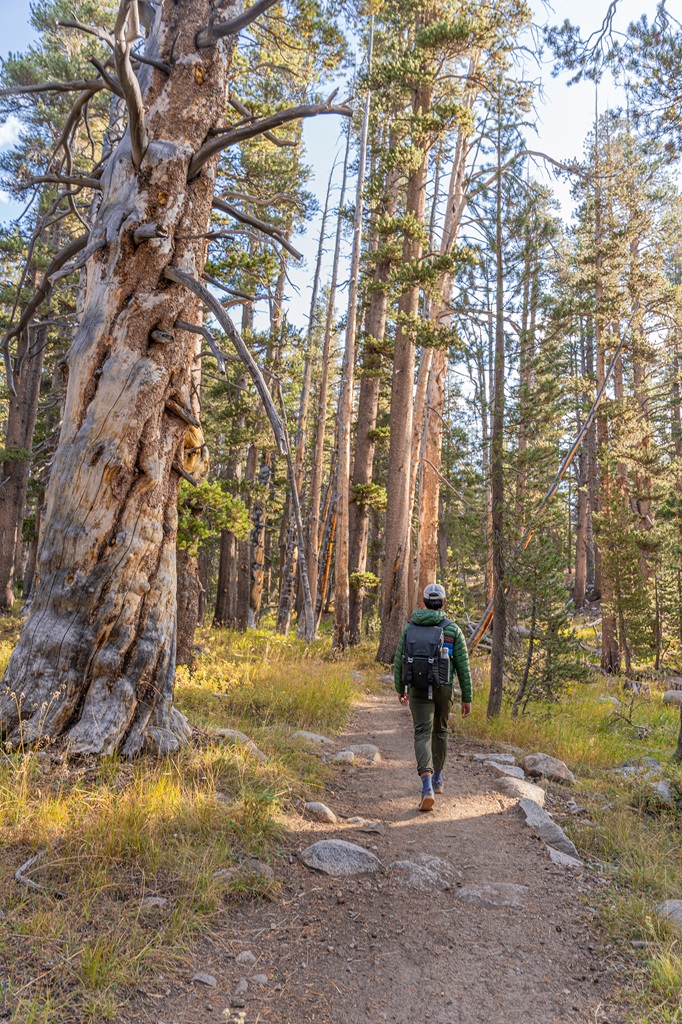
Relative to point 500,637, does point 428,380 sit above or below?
above

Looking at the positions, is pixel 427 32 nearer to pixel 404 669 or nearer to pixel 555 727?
pixel 404 669

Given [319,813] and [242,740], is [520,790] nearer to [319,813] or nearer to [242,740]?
[319,813]

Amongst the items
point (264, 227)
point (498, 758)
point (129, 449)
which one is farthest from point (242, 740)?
point (264, 227)

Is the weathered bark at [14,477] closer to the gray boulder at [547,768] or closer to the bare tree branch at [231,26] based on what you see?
the bare tree branch at [231,26]

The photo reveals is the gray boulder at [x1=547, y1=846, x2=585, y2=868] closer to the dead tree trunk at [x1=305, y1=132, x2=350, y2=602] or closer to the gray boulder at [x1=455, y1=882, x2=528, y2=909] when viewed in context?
the gray boulder at [x1=455, y1=882, x2=528, y2=909]

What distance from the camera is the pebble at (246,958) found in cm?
301

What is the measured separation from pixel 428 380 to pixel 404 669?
1094cm

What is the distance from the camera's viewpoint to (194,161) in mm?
4816

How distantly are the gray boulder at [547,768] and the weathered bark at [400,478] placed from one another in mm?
5477

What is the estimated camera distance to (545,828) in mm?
5141

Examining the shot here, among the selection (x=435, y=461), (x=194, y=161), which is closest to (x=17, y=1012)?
(x=194, y=161)

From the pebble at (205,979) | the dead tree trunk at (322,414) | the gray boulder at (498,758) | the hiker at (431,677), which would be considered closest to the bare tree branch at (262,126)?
the hiker at (431,677)

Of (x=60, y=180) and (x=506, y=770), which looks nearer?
(x=60, y=180)

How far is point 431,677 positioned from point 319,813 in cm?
159
